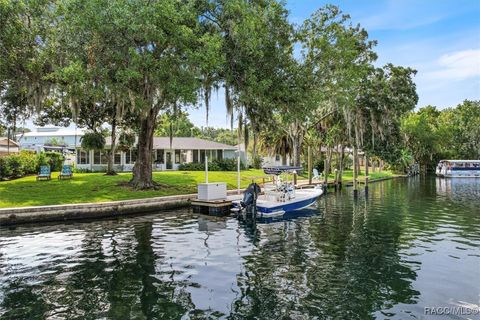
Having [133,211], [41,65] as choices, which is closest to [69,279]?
[133,211]

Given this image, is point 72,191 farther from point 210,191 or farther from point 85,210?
point 210,191

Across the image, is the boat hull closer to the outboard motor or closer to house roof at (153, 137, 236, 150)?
the outboard motor

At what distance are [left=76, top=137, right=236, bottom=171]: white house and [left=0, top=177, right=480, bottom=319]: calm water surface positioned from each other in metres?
26.1

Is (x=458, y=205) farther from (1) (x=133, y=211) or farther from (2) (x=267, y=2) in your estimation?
(1) (x=133, y=211)

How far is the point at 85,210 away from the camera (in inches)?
790

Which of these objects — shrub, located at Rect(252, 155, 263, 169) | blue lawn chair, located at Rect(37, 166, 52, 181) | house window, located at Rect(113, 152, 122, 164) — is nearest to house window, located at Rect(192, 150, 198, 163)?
house window, located at Rect(113, 152, 122, 164)

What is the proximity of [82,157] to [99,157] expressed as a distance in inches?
73.3

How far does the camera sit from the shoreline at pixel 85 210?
59.7 ft

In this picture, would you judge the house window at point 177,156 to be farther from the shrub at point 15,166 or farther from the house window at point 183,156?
the shrub at point 15,166

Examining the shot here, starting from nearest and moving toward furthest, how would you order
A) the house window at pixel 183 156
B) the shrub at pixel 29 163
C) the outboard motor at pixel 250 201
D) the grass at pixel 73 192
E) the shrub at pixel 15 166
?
the outboard motor at pixel 250 201 < the grass at pixel 73 192 < the shrub at pixel 15 166 < the shrub at pixel 29 163 < the house window at pixel 183 156

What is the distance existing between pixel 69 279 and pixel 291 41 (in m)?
21.8

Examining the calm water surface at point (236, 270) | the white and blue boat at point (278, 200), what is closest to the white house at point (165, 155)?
the white and blue boat at point (278, 200)

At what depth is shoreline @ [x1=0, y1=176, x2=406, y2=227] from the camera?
59.7ft

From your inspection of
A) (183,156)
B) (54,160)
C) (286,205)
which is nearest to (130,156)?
(183,156)
